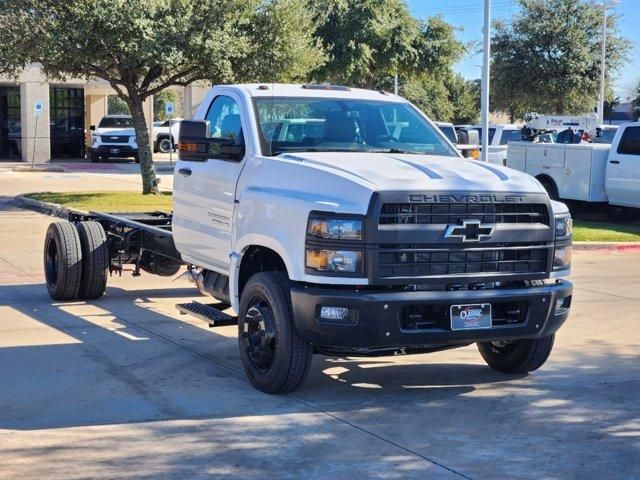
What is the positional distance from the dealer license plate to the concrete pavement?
622 millimetres

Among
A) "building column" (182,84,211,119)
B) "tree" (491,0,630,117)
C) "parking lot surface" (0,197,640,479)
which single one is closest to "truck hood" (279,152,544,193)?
"parking lot surface" (0,197,640,479)

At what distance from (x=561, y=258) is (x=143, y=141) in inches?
667

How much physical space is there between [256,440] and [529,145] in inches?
646

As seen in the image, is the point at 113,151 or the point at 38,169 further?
the point at 113,151

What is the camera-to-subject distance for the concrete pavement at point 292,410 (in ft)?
18.3

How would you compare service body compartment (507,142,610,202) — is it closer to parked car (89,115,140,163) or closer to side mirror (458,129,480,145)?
side mirror (458,129,480,145)

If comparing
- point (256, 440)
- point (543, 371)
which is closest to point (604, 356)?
point (543, 371)

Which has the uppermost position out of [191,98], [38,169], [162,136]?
[191,98]

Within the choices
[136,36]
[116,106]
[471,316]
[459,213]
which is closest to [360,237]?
[459,213]

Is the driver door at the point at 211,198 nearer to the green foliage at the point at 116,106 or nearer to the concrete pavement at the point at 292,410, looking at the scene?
the concrete pavement at the point at 292,410

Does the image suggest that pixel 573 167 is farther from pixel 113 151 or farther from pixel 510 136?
pixel 113 151

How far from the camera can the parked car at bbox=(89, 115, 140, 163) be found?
133 ft

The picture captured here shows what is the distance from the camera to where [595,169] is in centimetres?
1997

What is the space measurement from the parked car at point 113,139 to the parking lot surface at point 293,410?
31576mm
